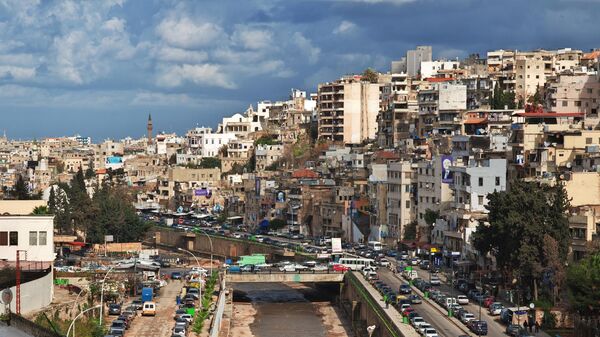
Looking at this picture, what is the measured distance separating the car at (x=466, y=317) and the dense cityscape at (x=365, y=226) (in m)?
0.47

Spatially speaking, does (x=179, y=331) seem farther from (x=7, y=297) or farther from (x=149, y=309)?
(x=7, y=297)

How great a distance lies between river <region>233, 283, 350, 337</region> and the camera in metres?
82.4

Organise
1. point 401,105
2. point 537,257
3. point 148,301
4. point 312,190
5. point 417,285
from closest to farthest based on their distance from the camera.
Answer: point 537,257, point 148,301, point 417,285, point 312,190, point 401,105

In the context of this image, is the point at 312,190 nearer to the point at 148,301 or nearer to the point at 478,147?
the point at 478,147

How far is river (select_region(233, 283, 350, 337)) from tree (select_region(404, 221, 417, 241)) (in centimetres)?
981

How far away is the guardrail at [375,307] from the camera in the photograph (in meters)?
64.7

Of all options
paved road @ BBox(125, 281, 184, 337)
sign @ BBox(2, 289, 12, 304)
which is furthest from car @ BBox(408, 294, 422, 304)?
sign @ BBox(2, 289, 12, 304)

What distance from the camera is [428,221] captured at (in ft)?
341

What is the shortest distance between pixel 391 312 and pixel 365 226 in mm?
47893

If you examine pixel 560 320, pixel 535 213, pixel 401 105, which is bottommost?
pixel 560 320

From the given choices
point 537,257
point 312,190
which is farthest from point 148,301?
point 312,190

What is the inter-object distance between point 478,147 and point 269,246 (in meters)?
21.8

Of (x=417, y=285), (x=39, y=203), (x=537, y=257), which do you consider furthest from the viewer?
(x=39, y=203)

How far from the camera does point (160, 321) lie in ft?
243
